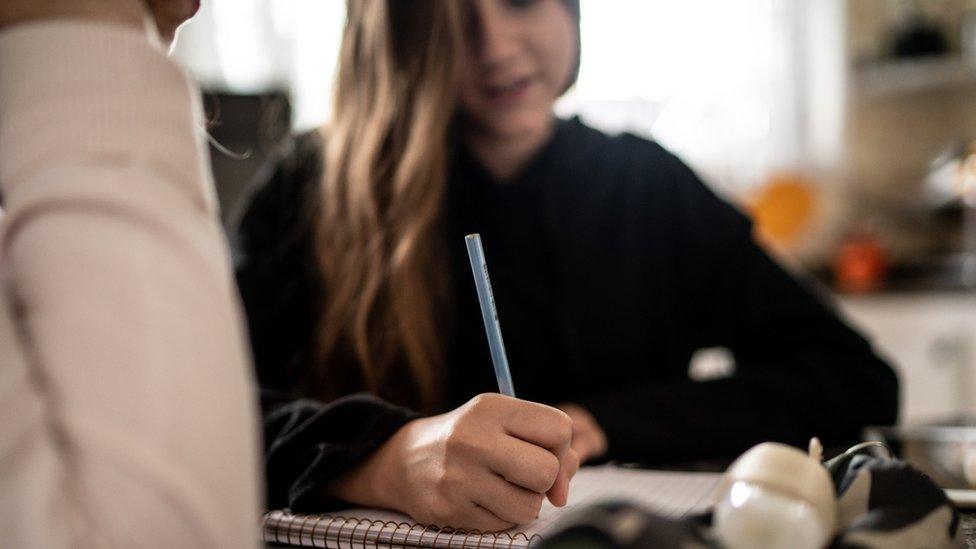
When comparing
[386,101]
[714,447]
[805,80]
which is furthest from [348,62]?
[805,80]

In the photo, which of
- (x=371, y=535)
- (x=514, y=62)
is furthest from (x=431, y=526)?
(x=514, y=62)

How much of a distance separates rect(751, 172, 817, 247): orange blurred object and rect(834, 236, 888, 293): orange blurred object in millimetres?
204

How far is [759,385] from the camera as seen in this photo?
0.85 meters

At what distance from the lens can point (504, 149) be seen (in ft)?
3.35

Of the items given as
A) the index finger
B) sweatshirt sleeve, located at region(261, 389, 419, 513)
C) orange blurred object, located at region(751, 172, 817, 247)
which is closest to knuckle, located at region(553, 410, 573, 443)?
the index finger

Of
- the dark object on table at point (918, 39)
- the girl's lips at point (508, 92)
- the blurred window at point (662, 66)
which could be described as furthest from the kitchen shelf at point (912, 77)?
the girl's lips at point (508, 92)

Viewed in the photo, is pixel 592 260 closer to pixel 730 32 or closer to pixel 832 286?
pixel 832 286

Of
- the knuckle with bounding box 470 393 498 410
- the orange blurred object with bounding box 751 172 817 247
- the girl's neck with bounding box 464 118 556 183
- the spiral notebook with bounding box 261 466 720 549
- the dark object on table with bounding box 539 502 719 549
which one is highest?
the girl's neck with bounding box 464 118 556 183

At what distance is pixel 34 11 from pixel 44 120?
0.06 meters

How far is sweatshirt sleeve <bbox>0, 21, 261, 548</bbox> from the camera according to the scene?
29cm

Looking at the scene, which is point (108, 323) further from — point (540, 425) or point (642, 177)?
point (642, 177)

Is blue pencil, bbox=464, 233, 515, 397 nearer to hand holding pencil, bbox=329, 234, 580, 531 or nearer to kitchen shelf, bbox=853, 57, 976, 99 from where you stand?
hand holding pencil, bbox=329, 234, 580, 531

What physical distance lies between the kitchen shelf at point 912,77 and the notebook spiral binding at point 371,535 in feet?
8.08

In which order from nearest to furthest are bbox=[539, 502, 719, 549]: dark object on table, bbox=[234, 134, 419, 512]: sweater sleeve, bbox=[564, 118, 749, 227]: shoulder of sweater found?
bbox=[539, 502, 719, 549]: dark object on table
bbox=[234, 134, 419, 512]: sweater sleeve
bbox=[564, 118, 749, 227]: shoulder of sweater
